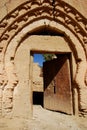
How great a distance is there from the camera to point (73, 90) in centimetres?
649

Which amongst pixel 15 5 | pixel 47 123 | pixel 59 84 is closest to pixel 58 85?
pixel 59 84

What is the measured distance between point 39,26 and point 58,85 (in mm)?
2082

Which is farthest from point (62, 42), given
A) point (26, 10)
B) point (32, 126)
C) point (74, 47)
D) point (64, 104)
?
point (32, 126)

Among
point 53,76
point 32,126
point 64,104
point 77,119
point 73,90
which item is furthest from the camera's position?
point 53,76

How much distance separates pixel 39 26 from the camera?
6.59 meters

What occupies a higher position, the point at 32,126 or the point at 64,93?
the point at 64,93

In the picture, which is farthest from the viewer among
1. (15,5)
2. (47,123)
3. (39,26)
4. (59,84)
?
(59,84)

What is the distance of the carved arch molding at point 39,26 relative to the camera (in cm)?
616

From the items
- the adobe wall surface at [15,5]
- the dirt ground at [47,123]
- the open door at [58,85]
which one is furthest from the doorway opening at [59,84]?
the adobe wall surface at [15,5]

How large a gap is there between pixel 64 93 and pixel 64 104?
34 centimetres

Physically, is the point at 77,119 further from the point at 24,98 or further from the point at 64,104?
the point at 24,98

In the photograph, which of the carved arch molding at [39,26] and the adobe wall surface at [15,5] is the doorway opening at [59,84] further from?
the adobe wall surface at [15,5]

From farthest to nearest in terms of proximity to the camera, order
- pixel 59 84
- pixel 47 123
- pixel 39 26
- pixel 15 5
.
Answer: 1. pixel 59 84
2. pixel 39 26
3. pixel 15 5
4. pixel 47 123

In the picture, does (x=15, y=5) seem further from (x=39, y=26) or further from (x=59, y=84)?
(x=59, y=84)
